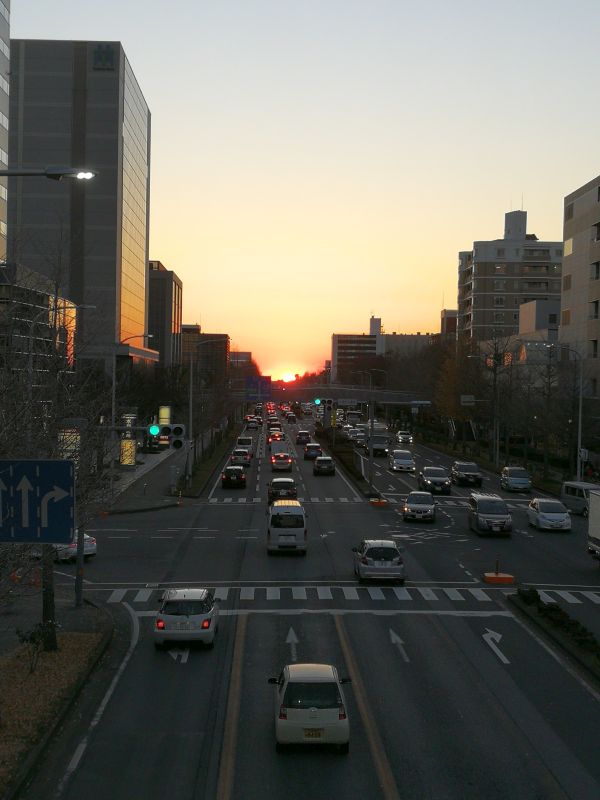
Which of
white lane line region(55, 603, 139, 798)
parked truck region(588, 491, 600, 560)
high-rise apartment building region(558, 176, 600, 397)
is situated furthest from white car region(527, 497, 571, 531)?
high-rise apartment building region(558, 176, 600, 397)

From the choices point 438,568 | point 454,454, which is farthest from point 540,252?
point 438,568

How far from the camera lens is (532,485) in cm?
6788

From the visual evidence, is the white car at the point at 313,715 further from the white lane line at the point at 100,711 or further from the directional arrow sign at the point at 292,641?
the directional arrow sign at the point at 292,641

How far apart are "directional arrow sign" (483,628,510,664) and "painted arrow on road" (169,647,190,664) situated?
25.8 feet

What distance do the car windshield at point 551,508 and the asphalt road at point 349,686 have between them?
5011mm

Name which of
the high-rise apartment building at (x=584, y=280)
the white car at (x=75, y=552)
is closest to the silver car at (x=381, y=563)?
the white car at (x=75, y=552)

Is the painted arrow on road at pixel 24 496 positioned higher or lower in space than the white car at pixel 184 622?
higher

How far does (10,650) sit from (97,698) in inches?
156

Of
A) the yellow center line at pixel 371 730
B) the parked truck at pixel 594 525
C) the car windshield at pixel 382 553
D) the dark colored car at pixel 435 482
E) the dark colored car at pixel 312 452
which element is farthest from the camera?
the dark colored car at pixel 312 452

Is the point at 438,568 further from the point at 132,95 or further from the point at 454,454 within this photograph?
the point at 132,95

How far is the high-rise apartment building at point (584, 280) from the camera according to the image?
80.4 metres

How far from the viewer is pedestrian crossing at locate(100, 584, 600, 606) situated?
30.2 meters

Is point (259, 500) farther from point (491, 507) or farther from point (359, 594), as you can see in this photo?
point (359, 594)

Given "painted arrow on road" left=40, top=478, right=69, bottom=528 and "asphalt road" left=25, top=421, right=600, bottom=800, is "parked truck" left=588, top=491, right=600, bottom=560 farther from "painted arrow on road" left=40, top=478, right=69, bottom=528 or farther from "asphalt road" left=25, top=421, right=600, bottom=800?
"painted arrow on road" left=40, top=478, right=69, bottom=528
